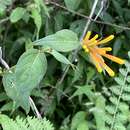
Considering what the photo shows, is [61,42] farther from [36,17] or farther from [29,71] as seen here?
[36,17]

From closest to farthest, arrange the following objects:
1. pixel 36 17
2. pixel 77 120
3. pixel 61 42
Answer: pixel 61 42 < pixel 36 17 < pixel 77 120

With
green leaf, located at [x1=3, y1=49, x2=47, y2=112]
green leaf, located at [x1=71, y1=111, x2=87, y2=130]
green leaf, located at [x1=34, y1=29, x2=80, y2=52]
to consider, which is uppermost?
green leaf, located at [x1=34, y1=29, x2=80, y2=52]

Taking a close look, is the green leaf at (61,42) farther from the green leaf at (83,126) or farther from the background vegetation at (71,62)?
the green leaf at (83,126)

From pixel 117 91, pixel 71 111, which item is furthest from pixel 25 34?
pixel 117 91

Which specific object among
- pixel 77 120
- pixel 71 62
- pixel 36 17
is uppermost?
pixel 36 17

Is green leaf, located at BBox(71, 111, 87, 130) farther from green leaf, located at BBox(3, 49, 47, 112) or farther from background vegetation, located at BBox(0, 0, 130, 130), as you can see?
green leaf, located at BBox(3, 49, 47, 112)

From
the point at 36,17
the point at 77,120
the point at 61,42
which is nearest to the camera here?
the point at 61,42

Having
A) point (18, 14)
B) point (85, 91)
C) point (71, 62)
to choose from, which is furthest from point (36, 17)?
point (85, 91)

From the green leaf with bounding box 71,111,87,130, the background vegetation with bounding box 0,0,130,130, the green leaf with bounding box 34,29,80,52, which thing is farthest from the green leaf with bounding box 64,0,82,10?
the green leaf with bounding box 34,29,80,52
